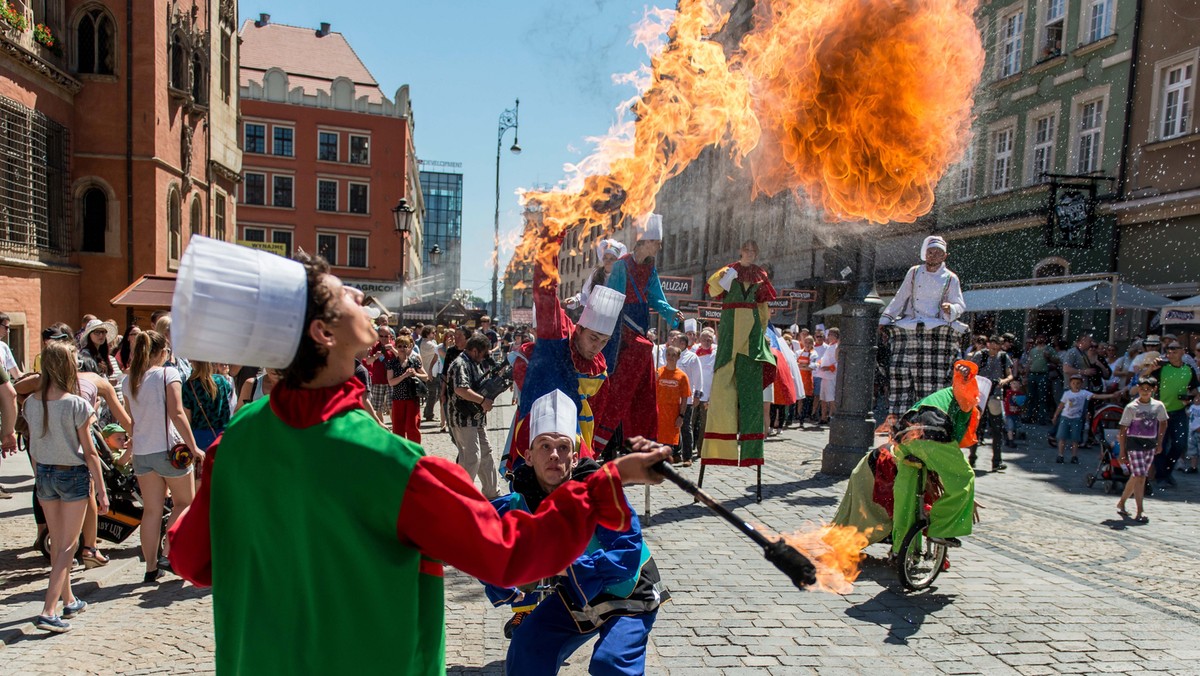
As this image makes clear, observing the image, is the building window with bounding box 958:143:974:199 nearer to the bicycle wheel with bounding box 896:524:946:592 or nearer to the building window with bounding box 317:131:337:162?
the bicycle wheel with bounding box 896:524:946:592

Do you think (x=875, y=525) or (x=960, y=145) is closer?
(x=875, y=525)

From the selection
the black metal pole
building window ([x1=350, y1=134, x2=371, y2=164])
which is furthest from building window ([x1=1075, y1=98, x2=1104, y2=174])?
building window ([x1=350, y1=134, x2=371, y2=164])

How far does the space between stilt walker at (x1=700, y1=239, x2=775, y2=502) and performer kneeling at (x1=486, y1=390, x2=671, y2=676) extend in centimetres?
495

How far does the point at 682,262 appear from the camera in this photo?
1570 inches

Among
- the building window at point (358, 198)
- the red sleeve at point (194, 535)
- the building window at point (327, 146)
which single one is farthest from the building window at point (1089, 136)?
the building window at point (327, 146)

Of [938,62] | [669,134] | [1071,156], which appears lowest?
[669,134]

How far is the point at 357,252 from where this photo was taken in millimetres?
A: 52625

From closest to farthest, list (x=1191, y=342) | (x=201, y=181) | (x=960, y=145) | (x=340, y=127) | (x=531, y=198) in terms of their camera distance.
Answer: (x=531, y=198) → (x=960, y=145) → (x=1191, y=342) → (x=201, y=181) → (x=340, y=127)

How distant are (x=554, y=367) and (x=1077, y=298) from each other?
14621 mm

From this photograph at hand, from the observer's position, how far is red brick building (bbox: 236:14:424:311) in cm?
5028

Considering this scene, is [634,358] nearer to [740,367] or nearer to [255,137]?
[740,367]

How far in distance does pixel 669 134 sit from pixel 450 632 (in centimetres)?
464

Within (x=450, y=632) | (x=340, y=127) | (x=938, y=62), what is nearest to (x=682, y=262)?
(x=340, y=127)

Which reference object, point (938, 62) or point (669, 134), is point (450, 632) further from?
point (938, 62)
